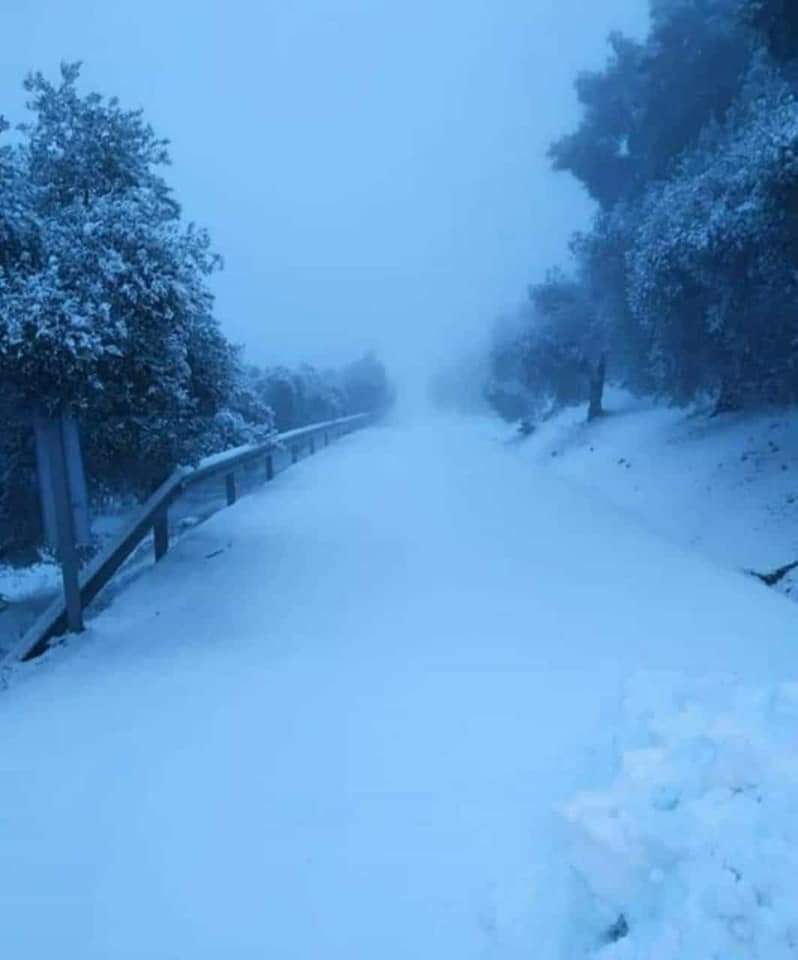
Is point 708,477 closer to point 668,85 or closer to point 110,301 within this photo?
point 110,301

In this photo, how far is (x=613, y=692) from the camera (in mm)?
3973

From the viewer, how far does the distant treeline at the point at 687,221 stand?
980cm

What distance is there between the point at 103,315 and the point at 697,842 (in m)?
5.26

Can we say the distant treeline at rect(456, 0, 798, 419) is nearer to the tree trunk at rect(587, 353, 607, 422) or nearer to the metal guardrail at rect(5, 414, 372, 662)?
the tree trunk at rect(587, 353, 607, 422)

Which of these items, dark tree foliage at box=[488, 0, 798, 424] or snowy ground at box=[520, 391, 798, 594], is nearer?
snowy ground at box=[520, 391, 798, 594]

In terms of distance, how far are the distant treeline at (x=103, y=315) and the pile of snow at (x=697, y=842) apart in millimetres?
4653

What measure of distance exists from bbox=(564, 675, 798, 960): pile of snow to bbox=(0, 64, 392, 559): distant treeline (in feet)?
15.3

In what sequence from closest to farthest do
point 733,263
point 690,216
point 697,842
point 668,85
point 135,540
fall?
point 697,842 → point 135,540 → point 733,263 → point 690,216 → point 668,85

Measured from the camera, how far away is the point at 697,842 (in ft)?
7.50

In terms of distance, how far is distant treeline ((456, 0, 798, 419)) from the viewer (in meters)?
9.80

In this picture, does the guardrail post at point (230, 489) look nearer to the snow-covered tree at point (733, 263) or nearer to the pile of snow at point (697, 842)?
the snow-covered tree at point (733, 263)

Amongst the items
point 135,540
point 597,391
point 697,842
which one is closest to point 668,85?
point 597,391

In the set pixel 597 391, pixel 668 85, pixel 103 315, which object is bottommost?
pixel 597 391

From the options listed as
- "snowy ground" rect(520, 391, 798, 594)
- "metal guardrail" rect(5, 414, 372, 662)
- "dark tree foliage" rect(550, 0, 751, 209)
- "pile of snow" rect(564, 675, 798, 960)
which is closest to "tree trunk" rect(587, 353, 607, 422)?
"snowy ground" rect(520, 391, 798, 594)
